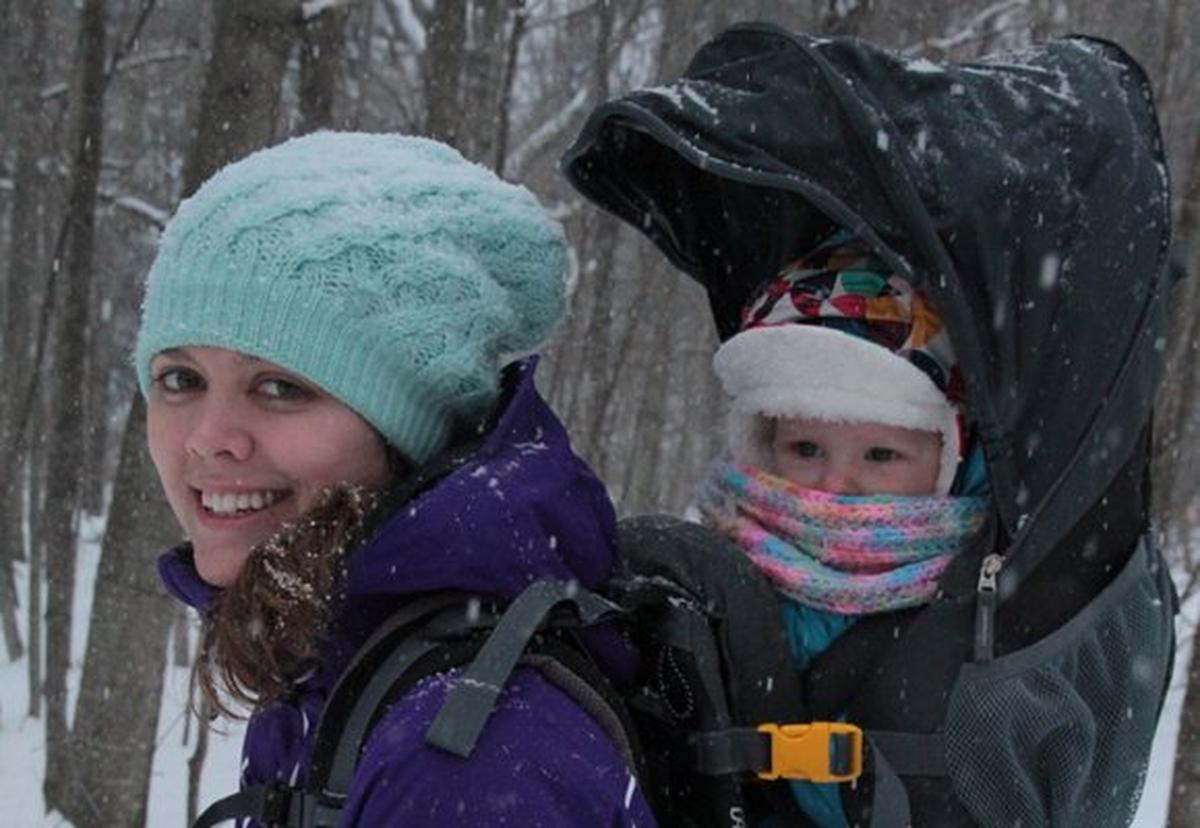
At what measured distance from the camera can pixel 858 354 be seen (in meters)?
1.97

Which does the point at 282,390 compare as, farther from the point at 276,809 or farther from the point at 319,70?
the point at 319,70

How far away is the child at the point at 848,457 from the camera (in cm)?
192

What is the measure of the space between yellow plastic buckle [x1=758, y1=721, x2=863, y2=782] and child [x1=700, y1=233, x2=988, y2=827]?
5.9 inches

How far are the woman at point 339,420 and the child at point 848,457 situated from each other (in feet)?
1.40

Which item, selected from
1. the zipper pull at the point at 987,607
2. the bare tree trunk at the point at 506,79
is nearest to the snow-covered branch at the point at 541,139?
the bare tree trunk at the point at 506,79

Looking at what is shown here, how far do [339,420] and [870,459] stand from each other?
91 cm

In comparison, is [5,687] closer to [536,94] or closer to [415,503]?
[536,94]

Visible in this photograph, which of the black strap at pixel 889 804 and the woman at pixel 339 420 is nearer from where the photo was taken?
the woman at pixel 339 420

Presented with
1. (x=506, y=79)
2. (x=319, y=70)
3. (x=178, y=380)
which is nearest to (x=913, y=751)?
(x=178, y=380)

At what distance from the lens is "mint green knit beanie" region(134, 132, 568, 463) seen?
159 cm

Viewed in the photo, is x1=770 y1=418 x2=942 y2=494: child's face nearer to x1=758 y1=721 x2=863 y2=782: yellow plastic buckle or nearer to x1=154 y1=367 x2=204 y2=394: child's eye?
x1=758 y1=721 x2=863 y2=782: yellow plastic buckle

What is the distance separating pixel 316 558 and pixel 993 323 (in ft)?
3.39

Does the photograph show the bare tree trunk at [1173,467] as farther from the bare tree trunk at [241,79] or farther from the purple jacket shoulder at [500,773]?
the bare tree trunk at [241,79]

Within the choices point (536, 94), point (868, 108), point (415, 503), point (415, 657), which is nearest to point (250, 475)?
point (415, 503)
